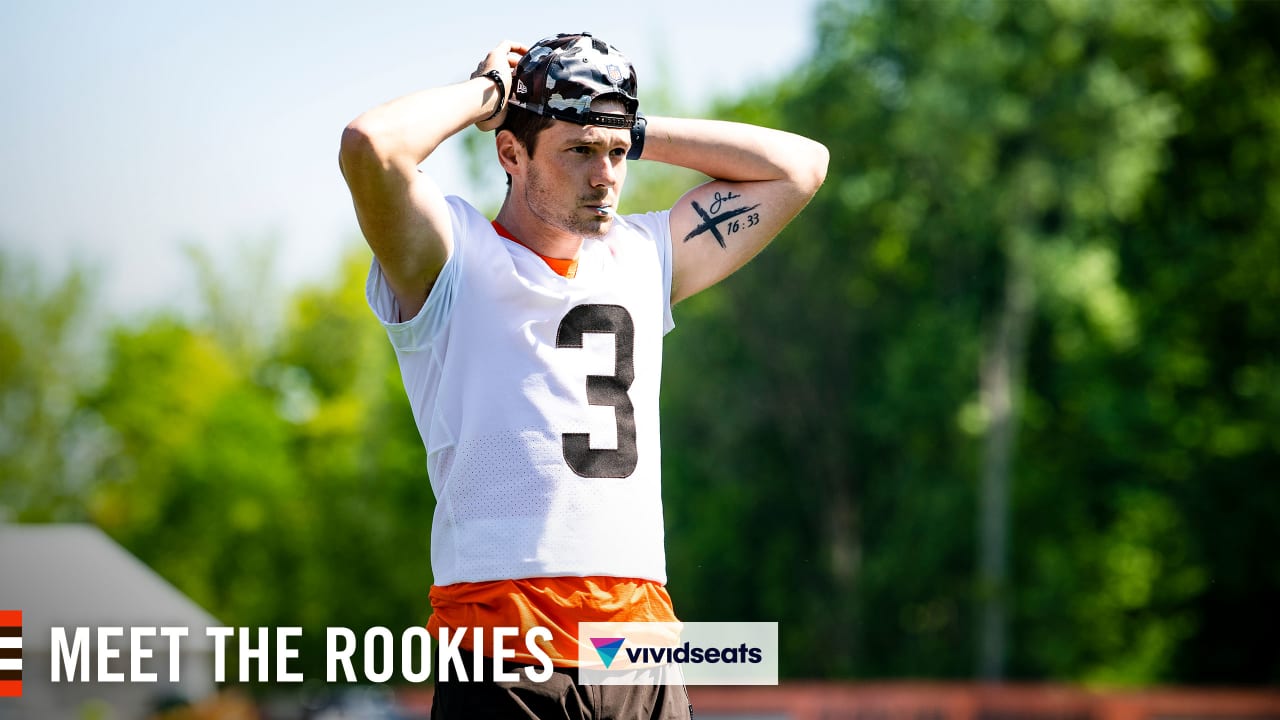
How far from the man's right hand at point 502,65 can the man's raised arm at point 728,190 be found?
388mm

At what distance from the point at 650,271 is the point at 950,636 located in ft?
96.7

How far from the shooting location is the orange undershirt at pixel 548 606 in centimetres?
311

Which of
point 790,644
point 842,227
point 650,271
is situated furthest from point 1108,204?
point 650,271

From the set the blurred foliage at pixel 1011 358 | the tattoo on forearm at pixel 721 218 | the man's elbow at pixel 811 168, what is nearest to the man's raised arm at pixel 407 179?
the tattoo on forearm at pixel 721 218

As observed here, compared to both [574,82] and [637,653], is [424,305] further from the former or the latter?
[637,653]

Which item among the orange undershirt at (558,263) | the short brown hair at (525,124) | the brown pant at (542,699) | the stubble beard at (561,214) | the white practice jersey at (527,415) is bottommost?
A: the brown pant at (542,699)

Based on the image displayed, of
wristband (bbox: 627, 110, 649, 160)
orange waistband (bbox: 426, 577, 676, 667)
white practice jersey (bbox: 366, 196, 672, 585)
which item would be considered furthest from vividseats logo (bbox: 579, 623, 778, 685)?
wristband (bbox: 627, 110, 649, 160)

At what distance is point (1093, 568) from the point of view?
29719mm

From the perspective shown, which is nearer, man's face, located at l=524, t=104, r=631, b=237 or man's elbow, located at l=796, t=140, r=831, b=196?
man's face, located at l=524, t=104, r=631, b=237

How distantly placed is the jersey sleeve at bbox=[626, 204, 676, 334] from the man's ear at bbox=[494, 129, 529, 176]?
0.35m

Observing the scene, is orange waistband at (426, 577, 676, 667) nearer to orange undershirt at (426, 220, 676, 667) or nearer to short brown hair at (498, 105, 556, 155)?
orange undershirt at (426, 220, 676, 667)

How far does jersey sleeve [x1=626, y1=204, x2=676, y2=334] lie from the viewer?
3641 millimetres

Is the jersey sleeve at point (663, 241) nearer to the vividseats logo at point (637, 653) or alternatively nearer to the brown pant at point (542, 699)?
the vividseats logo at point (637, 653)

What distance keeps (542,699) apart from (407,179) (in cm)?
114
